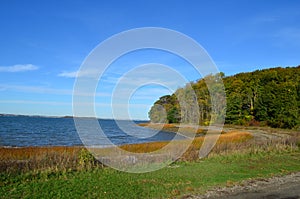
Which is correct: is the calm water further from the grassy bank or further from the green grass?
the green grass

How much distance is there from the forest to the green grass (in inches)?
1497

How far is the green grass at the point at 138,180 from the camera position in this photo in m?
10.3

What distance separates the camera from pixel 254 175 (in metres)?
13.9

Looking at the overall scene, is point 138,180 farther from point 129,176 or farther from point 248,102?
point 248,102

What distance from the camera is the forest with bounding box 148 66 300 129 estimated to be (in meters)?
62.5

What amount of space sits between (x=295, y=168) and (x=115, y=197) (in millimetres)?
10225

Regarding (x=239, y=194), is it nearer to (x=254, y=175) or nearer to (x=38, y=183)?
(x=254, y=175)

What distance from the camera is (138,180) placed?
1245 cm

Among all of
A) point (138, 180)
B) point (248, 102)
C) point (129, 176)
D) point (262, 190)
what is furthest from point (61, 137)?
point (248, 102)

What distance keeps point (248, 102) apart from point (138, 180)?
6839cm

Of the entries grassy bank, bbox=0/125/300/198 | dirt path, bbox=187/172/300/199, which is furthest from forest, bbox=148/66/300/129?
dirt path, bbox=187/172/300/199

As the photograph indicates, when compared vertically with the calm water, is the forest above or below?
above

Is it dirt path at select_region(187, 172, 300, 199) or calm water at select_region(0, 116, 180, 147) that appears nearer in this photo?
dirt path at select_region(187, 172, 300, 199)

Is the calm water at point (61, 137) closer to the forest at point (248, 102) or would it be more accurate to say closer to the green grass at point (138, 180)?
the forest at point (248, 102)
